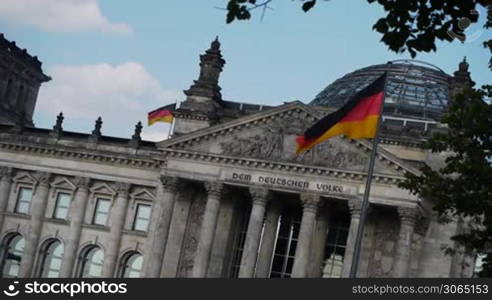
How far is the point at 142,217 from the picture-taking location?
73938 millimetres

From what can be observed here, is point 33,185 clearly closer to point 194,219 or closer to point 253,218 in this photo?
point 194,219

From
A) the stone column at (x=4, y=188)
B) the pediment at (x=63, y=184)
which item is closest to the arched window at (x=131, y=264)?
the pediment at (x=63, y=184)

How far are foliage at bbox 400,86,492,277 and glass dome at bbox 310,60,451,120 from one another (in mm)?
35751

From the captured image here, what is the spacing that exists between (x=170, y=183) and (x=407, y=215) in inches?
570

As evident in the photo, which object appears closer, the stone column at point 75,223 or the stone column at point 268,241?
the stone column at point 268,241

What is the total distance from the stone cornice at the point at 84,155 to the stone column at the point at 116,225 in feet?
5.29

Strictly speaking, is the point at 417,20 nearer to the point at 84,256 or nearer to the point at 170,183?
the point at 170,183

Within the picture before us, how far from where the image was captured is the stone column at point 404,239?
62469mm

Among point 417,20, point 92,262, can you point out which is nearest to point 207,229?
point 92,262

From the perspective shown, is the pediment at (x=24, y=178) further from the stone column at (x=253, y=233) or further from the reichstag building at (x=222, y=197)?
the stone column at (x=253, y=233)

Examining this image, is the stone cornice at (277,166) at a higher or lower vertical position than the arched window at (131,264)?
higher

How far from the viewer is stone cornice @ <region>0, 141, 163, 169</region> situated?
73.4 metres

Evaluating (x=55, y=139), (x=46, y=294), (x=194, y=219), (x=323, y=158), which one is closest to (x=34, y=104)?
(x=55, y=139)

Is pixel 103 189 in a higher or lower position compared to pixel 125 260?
higher
